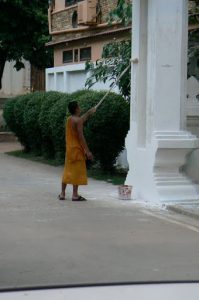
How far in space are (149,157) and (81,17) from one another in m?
10.2

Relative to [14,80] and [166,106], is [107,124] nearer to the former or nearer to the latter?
[166,106]

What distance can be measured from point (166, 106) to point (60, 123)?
6240mm

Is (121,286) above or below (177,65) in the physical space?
below

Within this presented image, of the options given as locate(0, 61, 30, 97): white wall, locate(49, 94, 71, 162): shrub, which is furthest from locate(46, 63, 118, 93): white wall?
locate(0, 61, 30, 97): white wall

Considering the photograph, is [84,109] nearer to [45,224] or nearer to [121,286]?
[45,224]

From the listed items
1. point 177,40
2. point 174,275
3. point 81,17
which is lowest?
point 174,275

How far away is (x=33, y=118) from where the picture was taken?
20.0 metres

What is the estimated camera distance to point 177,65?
11.5 metres

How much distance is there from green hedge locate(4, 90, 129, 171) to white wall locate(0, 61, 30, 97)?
14092 millimetres

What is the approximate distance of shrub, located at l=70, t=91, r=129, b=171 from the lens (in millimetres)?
15055

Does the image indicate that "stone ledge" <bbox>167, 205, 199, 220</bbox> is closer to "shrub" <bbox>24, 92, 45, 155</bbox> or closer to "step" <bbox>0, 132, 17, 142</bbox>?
"shrub" <bbox>24, 92, 45, 155</bbox>

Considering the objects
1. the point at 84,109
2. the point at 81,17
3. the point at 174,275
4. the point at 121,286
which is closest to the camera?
the point at 121,286

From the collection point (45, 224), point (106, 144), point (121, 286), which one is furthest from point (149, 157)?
point (121, 286)

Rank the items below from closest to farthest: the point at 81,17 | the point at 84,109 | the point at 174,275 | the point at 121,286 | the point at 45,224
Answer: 1. the point at 121,286
2. the point at 174,275
3. the point at 45,224
4. the point at 84,109
5. the point at 81,17
